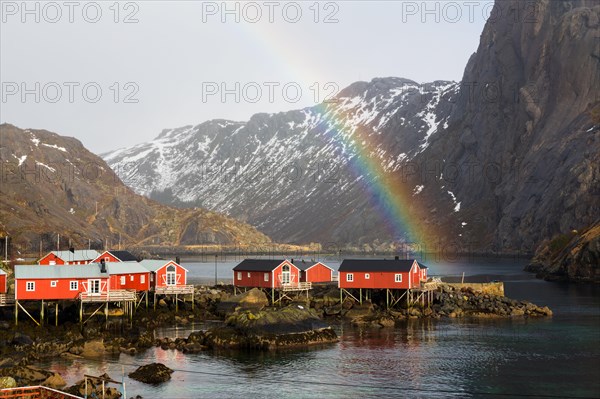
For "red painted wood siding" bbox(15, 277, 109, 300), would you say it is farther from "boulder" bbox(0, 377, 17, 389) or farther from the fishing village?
"boulder" bbox(0, 377, 17, 389)

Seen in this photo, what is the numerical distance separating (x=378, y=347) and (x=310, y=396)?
1978cm

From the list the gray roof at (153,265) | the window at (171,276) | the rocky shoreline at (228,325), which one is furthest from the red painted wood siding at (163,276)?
the rocky shoreline at (228,325)

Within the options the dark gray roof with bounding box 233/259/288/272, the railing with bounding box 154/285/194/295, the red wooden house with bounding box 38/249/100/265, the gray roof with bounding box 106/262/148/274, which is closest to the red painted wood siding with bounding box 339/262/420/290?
the dark gray roof with bounding box 233/259/288/272

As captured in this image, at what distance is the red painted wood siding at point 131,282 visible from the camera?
296ft

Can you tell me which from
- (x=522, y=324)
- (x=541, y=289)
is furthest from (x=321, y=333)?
(x=541, y=289)

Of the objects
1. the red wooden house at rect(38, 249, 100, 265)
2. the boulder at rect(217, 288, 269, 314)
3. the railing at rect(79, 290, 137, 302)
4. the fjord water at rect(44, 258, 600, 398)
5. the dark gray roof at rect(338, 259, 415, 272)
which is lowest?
the fjord water at rect(44, 258, 600, 398)

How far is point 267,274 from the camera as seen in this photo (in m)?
101

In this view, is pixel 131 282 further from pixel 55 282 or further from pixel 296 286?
pixel 296 286

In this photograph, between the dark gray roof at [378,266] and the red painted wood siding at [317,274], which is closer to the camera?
the dark gray roof at [378,266]

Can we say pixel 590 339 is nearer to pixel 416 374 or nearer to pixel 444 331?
pixel 444 331

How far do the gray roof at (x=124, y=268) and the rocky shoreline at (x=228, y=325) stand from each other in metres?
4.85

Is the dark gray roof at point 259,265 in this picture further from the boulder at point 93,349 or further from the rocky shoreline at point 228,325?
the boulder at point 93,349

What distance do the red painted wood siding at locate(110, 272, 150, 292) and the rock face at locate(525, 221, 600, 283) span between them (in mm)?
91887

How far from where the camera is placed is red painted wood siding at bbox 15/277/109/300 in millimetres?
77688
